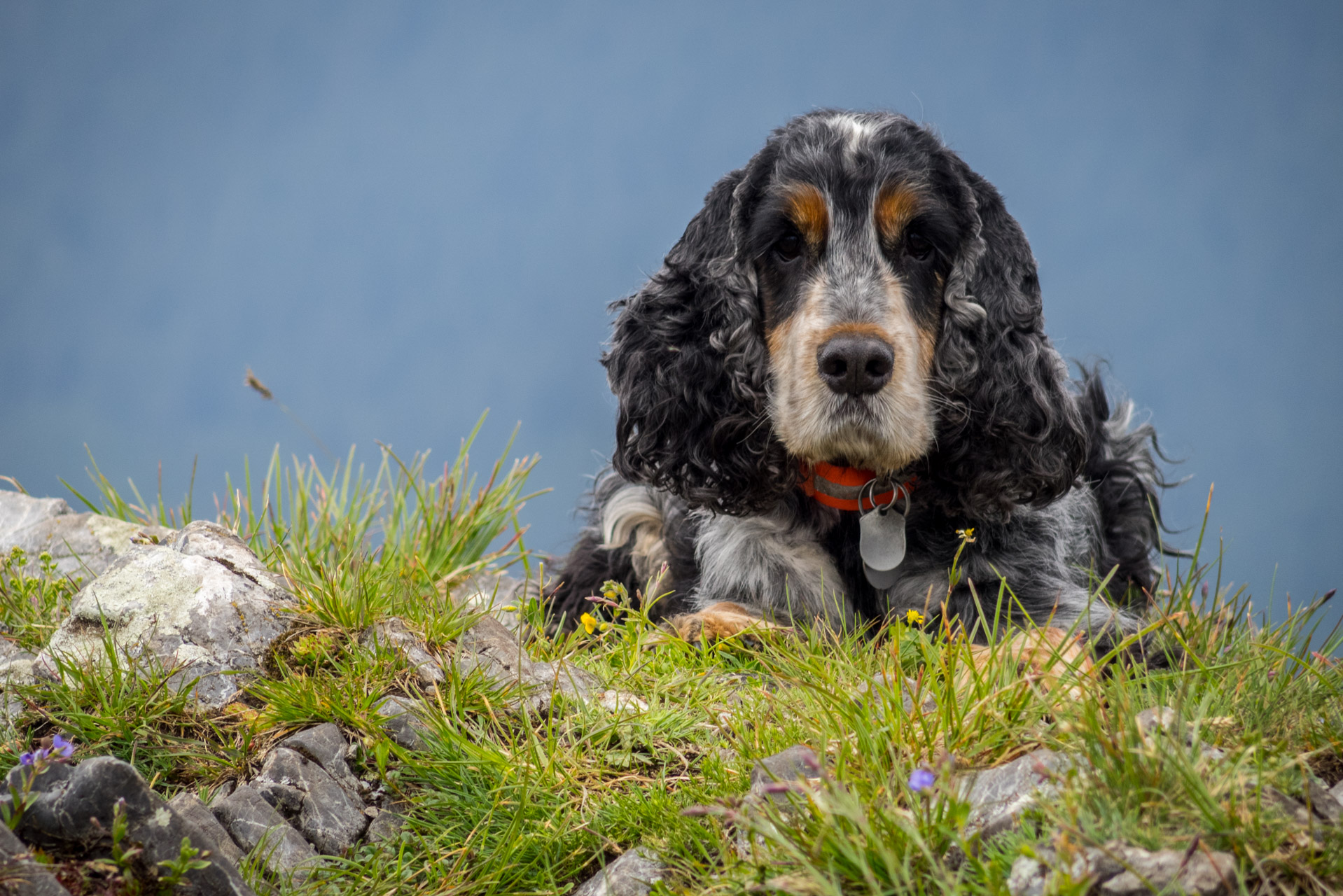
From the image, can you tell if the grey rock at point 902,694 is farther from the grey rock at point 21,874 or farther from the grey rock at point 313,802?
the grey rock at point 21,874

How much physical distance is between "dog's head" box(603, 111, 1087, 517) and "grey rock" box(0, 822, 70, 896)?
89.0 inches

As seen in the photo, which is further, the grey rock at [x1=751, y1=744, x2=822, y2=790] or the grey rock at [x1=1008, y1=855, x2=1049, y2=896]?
the grey rock at [x1=751, y1=744, x2=822, y2=790]

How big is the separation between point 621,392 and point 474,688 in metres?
1.51

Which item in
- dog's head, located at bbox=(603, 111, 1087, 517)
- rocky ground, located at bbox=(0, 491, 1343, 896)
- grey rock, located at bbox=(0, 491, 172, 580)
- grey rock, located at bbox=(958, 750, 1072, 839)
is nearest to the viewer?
rocky ground, located at bbox=(0, 491, 1343, 896)

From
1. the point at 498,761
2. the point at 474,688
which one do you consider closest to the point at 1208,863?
the point at 498,761

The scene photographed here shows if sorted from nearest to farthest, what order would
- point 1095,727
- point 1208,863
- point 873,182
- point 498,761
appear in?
point 1208,863
point 1095,727
point 498,761
point 873,182

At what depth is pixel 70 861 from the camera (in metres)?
2.10

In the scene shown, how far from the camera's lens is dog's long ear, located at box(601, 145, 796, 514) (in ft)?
12.4

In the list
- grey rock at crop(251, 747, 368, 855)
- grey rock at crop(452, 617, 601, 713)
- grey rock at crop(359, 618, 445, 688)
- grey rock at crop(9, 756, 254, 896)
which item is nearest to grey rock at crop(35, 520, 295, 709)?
grey rock at crop(359, 618, 445, 688)

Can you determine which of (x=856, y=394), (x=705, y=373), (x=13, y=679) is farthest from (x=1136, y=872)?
(x=13, y=679)

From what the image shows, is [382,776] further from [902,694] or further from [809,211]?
[809,211]

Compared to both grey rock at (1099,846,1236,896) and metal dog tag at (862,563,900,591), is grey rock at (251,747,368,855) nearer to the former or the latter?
grey rock at (1099,846,1236,896)

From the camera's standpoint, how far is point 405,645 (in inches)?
128

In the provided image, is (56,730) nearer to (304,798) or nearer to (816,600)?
(304,798)
